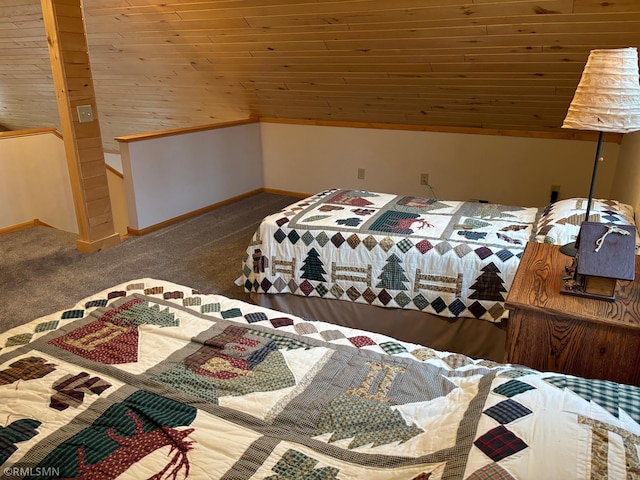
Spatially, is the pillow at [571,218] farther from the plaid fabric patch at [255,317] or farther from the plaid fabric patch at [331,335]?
the plaid fabric patch at [255,317]

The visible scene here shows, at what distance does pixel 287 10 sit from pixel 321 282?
192cm

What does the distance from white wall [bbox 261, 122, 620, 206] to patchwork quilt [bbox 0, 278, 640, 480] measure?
3.33 meters

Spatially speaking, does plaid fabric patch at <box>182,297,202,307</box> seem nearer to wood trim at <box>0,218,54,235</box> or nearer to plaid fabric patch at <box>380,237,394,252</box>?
plaid fabric patch at <box>380,237,394,252</box>

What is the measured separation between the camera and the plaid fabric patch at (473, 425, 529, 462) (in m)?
0.93

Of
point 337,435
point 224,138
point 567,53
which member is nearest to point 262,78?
point 224,138

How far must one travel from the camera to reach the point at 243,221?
451 centimetres

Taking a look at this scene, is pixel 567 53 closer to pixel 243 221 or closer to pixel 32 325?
pixel 243 221

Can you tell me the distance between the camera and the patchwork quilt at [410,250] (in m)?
2.33

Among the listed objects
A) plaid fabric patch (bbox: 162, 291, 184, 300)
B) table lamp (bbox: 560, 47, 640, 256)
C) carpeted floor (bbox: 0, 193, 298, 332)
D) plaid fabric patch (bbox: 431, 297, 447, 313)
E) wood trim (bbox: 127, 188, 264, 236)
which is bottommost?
carpeted floor (bbox: 0, 193, 298, 332)

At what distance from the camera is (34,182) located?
15.0ft

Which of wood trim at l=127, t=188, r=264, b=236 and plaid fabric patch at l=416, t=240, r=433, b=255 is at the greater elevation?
plaid fabric patch at l=416, t=240, r=433, b=255

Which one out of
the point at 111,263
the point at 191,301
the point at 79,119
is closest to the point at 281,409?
the point at 191,301

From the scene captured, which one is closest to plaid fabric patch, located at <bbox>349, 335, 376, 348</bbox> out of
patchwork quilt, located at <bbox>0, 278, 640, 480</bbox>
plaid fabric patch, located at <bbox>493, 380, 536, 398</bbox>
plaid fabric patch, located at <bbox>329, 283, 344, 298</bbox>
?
patchwork quilt, located at <bbox>0, 278, 640, 480</bbox>


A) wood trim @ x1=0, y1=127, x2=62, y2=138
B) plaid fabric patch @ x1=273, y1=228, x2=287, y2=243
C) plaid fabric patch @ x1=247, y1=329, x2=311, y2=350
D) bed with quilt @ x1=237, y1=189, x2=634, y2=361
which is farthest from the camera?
wood trim @ x1=0, y1=127, x2=62, y2=138
